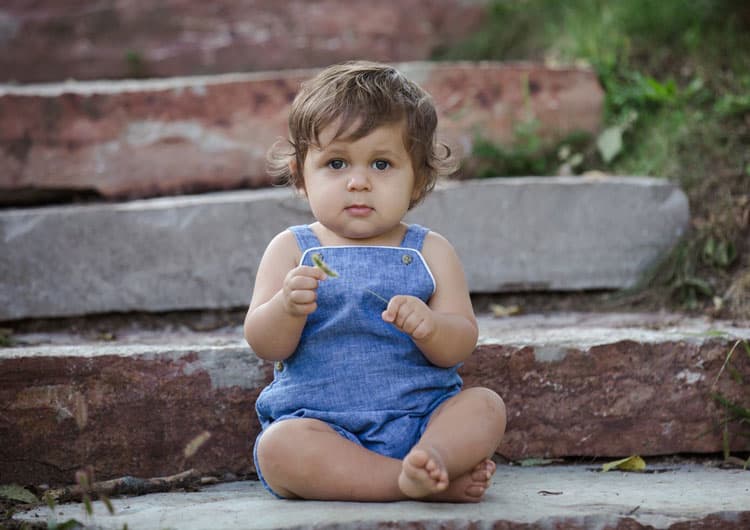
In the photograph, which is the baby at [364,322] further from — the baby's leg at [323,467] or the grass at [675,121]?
the grass at [675,121]

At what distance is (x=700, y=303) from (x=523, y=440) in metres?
1.01

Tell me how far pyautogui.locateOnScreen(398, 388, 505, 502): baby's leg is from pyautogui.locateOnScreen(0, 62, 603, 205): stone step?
5.57 feet

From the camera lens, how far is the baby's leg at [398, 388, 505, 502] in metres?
1.83

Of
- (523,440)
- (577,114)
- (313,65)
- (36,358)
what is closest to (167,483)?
(36,358)

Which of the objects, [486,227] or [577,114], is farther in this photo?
[577,114]

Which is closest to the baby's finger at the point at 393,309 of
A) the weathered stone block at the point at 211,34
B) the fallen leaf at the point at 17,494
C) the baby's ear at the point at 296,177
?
the baby's ear at the point at 296,177

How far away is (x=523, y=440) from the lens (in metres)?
2.45

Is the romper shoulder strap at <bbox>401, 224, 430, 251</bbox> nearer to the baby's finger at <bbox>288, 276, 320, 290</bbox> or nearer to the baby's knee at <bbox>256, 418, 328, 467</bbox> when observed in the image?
the baby's finger at <bbox>288, 276, 320, 290</bbox>

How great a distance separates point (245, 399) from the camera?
2387 mm

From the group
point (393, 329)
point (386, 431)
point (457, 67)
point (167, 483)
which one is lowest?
point (167, 483)

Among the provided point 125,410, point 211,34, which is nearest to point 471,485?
point 125,410

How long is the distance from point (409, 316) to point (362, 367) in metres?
0.23

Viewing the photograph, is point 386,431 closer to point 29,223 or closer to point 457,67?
point 29,223

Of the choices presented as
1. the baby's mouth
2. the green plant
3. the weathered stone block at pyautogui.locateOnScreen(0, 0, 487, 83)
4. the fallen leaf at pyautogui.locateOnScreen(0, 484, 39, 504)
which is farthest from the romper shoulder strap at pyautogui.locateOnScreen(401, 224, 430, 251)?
the weathered stone block at pyautogui.locateOnScreen(0, 0, 487, 83)
